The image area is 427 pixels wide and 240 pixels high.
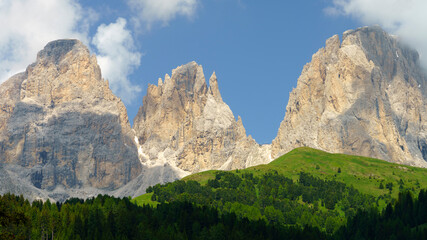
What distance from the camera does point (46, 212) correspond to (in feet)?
578

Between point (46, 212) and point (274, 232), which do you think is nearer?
point (46, 212)

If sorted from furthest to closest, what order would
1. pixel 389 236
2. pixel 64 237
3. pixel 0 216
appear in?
pixel 389 236
pixel 64 237
pixel 0 216

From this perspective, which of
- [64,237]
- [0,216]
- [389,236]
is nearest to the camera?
[0,216]

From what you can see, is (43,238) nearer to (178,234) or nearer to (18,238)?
(178,234)

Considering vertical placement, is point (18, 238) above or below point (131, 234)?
below

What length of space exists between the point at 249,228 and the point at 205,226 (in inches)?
601

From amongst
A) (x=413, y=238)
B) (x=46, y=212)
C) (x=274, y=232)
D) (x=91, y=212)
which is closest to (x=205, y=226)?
(x=274, y=232)

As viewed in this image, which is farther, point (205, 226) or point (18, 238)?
point (205, 226)

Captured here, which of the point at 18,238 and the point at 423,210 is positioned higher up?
the point at 423,210

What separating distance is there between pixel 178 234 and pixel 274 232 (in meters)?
38.9

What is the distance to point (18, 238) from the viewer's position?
53.3 m

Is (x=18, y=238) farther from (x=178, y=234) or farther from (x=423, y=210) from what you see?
(x=423, y=210)

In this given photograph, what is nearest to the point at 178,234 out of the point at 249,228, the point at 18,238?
the point at 249,228

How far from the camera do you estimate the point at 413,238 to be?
17450cm
